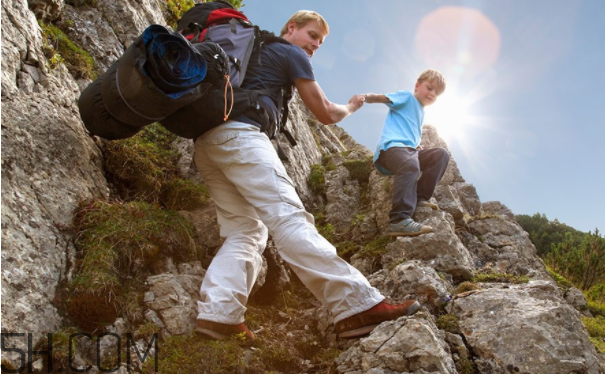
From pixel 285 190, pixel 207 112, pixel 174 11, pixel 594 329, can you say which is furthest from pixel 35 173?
pixel 594 329

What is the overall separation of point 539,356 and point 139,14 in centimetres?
957

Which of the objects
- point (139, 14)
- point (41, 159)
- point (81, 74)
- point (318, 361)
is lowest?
point (318, 361)

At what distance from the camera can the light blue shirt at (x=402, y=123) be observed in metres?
7.84

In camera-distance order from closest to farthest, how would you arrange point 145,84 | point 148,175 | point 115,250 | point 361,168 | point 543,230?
point 145,84, point 115,250, point 148,175, point 361,168, point 543,230

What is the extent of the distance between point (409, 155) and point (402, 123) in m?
0.96

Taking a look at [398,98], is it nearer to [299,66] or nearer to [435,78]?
[435,78]

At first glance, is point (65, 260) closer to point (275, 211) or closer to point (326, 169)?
point (275, 211)

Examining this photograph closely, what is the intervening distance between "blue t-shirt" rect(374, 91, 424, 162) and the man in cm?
246

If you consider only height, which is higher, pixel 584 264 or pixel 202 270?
pixel 202 270

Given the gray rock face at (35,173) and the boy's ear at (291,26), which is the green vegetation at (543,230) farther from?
the gray rock face at (35,173)

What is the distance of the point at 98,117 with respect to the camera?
4340mm

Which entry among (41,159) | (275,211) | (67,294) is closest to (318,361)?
(275,211)

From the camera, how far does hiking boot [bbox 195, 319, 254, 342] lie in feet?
14.0

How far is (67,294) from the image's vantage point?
398cm
